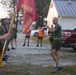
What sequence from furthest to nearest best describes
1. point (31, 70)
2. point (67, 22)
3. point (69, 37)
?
point (67, 22) < point (69, 37) < point (31, 70)

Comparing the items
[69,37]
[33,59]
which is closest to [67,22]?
[69,37]

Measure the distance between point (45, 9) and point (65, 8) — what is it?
90.0 feet

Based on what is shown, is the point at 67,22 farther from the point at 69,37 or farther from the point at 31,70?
the point at 31,70

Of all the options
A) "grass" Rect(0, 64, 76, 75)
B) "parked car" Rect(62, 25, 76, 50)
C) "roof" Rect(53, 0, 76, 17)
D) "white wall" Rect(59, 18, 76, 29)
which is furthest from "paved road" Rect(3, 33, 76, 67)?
"roof" Rect(53, 0, 76, 17)

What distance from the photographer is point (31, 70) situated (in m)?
10.9

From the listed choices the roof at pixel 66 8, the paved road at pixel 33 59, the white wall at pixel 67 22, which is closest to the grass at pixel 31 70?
the paved road at pixel 33 59

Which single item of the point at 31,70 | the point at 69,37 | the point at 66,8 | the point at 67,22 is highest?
the point at 66,8

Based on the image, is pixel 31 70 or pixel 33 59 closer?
pixel 31 70

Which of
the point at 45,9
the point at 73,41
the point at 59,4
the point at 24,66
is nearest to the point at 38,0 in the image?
the point at 45,9

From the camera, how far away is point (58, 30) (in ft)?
35.4

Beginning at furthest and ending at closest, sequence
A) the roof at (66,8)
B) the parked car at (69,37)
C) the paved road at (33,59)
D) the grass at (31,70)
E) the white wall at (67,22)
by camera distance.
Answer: the roof at (66,8), the white wall at (67,22), the parked car at (69,37), the paved road at (33,59), the grass at (31,70)

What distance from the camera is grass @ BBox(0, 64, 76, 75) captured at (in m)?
10.3

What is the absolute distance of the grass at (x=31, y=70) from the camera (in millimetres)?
10289

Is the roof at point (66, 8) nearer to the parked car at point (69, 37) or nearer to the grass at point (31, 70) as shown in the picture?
the parked car at point (69, 37)
